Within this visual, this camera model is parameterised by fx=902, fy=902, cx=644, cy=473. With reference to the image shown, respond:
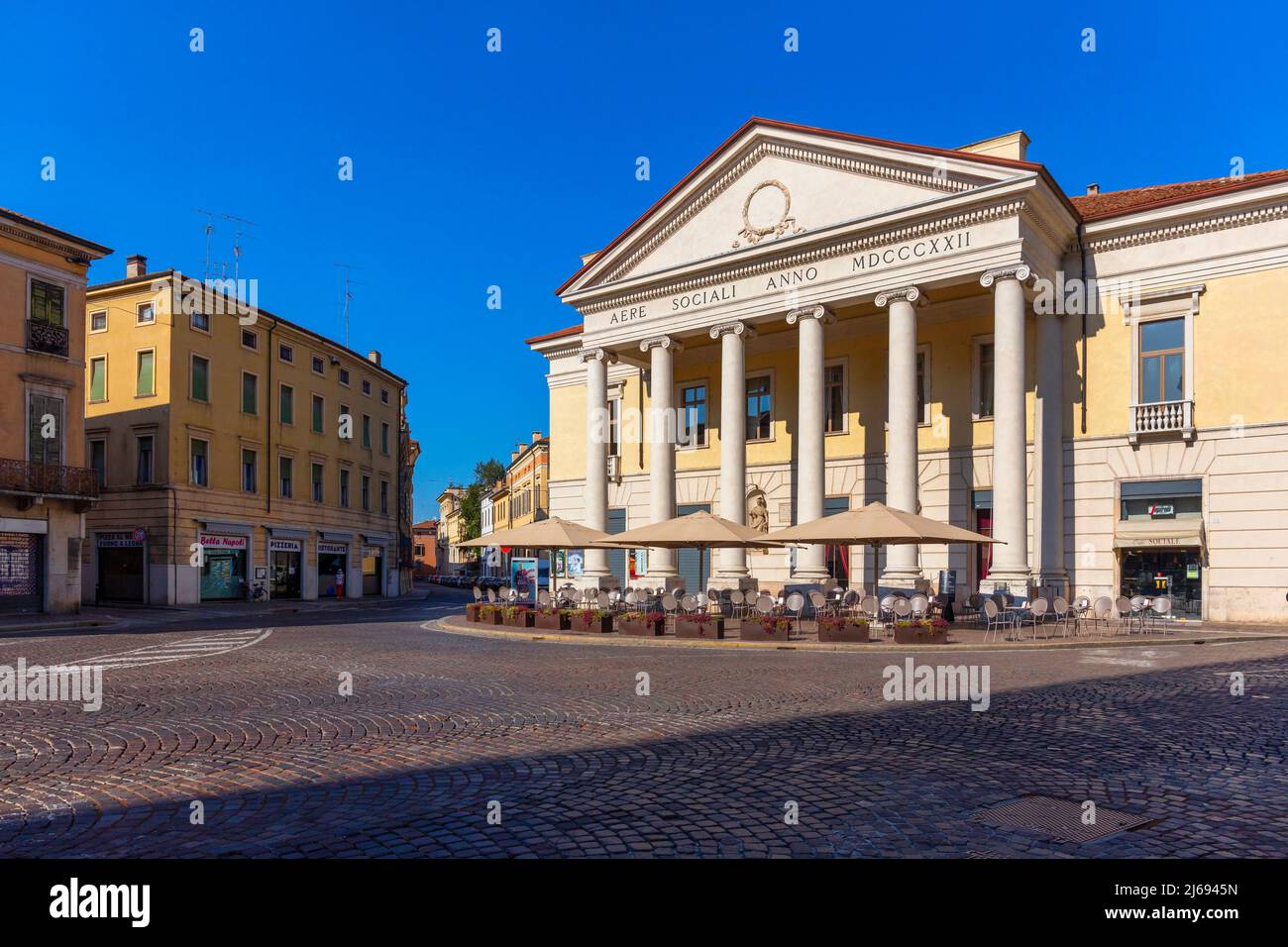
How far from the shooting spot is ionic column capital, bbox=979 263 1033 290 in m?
23.4

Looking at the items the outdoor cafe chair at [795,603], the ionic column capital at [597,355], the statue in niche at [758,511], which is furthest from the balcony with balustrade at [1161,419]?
the ionic column capital at [597,355]

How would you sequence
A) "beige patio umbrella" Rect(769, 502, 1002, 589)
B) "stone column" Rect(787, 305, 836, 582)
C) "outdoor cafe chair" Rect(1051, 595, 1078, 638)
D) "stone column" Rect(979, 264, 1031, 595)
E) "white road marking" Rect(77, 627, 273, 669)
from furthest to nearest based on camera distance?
"stone column" Rect(787, 305, 836, 582), "stone column" Rect(979, 264, 1031, 595), "outdoor cafe chair" Rect(1051, 595, 1078, 638), "beige patio umbrella" Rect(769, 502, 1002, 589), "white road marking" Rect(77, 627, 273, 669)

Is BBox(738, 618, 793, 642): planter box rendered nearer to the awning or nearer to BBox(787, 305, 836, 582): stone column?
BBox(787, 305, 836, 582): stone column

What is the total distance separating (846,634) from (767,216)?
50.6ft

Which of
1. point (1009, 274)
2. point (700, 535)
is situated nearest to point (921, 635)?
point (700, 535)

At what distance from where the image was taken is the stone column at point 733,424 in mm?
28578

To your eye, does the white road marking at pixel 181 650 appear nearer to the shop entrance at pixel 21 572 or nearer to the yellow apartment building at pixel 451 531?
the shop entrance at pixel 21 572

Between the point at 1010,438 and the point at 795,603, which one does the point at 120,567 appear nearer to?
the point at 795,603

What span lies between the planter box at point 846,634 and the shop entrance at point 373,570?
1397 inches

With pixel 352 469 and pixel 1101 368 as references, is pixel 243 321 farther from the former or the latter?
pixel 1101 368

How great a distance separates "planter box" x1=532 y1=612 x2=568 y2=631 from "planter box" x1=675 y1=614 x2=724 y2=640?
3139mm

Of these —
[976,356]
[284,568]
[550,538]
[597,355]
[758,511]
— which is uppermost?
[597,355]

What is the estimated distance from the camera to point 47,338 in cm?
2920

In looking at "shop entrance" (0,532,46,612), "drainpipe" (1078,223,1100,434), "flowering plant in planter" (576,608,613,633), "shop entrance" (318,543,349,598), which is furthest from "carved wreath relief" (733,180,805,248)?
"shop entrance" (318,543,349,598)
